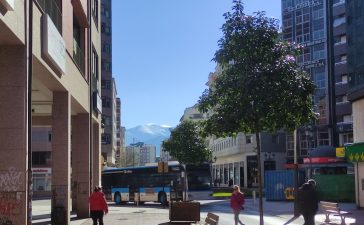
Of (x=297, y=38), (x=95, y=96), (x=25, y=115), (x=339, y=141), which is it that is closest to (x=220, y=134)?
Result: (x=25, y=115)

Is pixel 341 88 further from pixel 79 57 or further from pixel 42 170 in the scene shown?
pixel 79 57

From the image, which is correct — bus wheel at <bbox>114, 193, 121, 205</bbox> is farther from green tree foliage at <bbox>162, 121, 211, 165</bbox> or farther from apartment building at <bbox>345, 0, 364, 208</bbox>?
apartment building at <bbox>345, 0, 364, 208</bbox>

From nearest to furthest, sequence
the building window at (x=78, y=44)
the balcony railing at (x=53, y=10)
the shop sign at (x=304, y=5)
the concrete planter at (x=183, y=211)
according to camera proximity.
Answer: the balcony railing at (x=53, y=10) → the concrete planter at (x=183, y=211) → the building window at (x=78, y=44) → the shop sign at (x=304, y=5)

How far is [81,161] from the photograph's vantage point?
95.9 feet

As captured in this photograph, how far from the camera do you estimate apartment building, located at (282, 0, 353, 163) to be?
75.7 meters

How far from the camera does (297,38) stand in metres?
82.1

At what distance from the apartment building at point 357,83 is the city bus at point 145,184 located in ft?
45.7

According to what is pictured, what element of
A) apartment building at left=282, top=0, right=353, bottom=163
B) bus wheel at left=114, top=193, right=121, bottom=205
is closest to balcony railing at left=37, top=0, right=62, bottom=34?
bus wheel at left=114, top=193, right=121, bottom=205

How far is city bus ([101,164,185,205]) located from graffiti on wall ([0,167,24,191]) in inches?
1099

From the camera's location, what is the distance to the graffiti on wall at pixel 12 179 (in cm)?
1417

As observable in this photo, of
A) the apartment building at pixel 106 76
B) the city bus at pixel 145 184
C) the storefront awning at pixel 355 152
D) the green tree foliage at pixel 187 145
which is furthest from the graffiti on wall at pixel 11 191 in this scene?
the apartment building at pixel 106 76

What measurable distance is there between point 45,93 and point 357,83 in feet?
91.0

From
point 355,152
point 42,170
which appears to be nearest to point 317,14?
point 42,170

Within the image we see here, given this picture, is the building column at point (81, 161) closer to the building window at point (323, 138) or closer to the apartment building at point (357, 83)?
the apartment building at point (357, 83)
